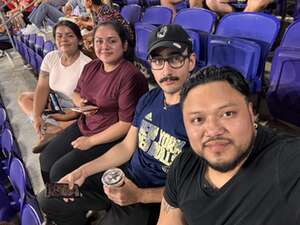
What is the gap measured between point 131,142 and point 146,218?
0.40 m

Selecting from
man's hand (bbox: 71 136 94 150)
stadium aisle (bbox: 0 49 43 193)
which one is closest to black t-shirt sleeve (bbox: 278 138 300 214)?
man's hand (bbox: 71 136 94 150)

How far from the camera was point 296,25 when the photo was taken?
189 cm

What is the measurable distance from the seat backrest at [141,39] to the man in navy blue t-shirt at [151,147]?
1.57m

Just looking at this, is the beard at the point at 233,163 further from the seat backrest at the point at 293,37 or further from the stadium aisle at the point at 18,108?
the stadium aisle at the point at 18,108

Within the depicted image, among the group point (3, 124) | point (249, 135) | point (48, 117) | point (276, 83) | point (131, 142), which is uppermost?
point (249, 135)

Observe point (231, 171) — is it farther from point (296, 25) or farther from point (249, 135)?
point (296, 25)

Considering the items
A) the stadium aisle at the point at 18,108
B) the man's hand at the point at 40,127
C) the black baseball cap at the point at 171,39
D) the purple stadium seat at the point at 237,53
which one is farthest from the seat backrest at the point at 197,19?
the stadium aisle at the point at 18,108

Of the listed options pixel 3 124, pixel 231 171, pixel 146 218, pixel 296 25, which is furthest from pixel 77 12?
pixel 231 171

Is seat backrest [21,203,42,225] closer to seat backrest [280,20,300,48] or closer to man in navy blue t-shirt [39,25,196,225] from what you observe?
man in navy blue t-shirt [39,25,196,225]

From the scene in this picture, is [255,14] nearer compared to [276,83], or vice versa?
[276,83]

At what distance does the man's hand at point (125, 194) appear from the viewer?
4.33 ft

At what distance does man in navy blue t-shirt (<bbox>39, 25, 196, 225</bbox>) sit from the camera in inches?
52.6

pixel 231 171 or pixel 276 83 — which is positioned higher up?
pixel 231 171

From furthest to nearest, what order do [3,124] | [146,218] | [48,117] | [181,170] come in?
[3,124] < [48,117] < [146,218] < [181,170]
